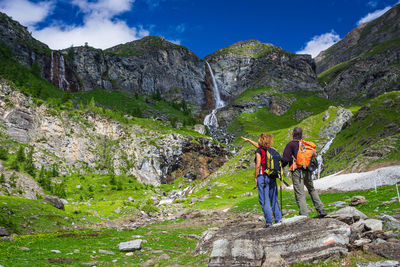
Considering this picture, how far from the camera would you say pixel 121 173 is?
85562 millimetres

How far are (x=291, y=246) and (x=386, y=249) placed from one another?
9.19 feet

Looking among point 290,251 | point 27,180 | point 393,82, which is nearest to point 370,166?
point 290,251

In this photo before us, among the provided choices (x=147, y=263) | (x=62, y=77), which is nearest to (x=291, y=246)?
(x=147, y=263)

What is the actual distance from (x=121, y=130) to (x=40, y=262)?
88740mm

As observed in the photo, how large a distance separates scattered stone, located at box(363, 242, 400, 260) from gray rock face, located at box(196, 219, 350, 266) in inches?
27.7

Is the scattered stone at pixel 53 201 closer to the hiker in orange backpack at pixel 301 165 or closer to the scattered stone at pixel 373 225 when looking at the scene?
the hiker in orange backpack at pixel 301 165

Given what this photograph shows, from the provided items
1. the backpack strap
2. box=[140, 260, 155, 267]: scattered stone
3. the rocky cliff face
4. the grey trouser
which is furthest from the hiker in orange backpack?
the rocky cliff face

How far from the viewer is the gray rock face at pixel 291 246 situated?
816 centimetres

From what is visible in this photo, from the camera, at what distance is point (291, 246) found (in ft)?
29.3

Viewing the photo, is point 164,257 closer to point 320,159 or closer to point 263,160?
point 263,160

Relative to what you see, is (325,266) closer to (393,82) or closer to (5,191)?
(5,191)

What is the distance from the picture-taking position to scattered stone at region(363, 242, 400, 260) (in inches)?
284

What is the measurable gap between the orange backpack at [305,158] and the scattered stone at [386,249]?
4.76m

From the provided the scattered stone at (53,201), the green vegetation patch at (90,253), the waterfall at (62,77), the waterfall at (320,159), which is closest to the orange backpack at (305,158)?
the green vegetation patch at (90,253)
